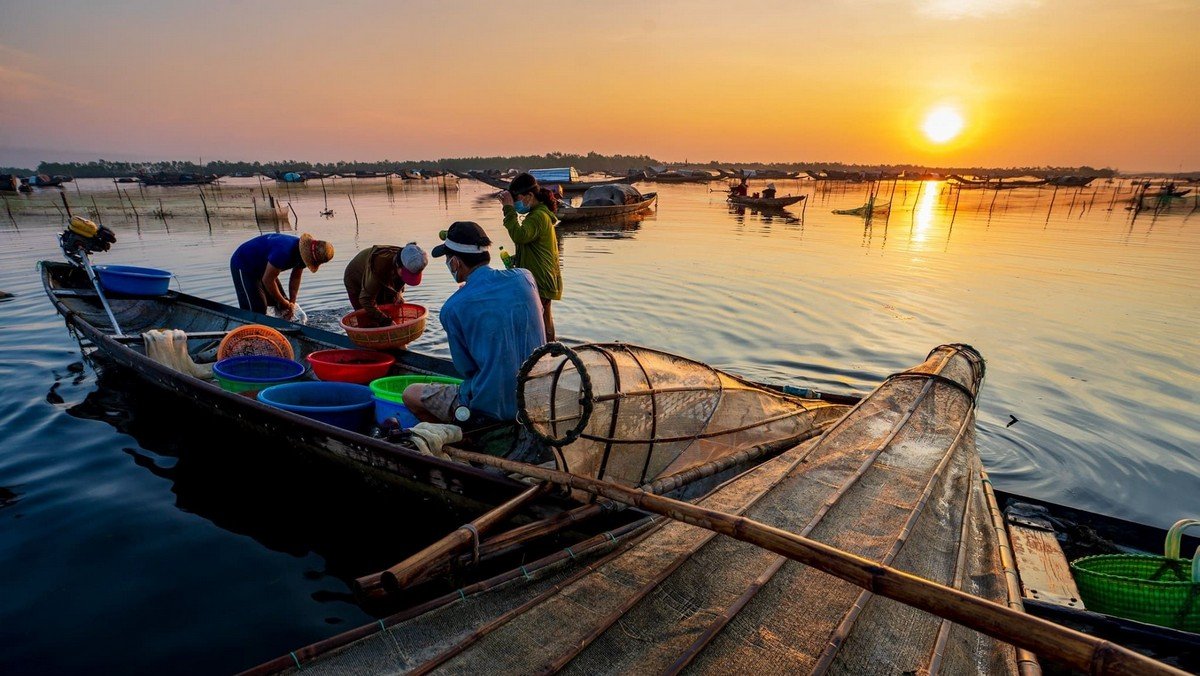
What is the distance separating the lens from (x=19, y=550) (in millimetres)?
3988

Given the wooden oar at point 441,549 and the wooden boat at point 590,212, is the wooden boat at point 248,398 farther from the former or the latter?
the wooden boat at point 590,212

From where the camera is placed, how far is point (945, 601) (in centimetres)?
173

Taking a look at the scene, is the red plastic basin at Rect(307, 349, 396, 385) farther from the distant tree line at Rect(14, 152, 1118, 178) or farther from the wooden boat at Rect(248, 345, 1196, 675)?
the distant tree line at Rect(14, 152, 1118, 178)

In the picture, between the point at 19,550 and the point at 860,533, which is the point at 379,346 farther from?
the point at 860,533

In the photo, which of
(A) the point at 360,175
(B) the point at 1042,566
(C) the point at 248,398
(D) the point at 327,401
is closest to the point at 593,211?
(D) the point at 327,401

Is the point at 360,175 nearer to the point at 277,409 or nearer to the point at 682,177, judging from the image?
the point at 682,177

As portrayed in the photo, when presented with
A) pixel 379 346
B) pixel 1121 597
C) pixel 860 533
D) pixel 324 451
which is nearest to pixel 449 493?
pixel 324 451

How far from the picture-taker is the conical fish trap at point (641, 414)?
3.39 m

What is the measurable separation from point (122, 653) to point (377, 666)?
239 cm

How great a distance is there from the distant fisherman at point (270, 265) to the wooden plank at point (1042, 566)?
766 centimetres

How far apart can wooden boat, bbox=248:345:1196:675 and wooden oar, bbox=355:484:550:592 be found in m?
0.23

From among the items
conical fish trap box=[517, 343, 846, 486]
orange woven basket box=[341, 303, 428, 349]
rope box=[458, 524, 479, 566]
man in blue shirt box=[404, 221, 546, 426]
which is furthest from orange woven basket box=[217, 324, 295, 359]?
rope box=[458, 524, 479, 566]

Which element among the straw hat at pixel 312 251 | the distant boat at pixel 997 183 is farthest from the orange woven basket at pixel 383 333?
the distant boat at pixel 997 183

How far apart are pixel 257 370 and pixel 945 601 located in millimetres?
6480
